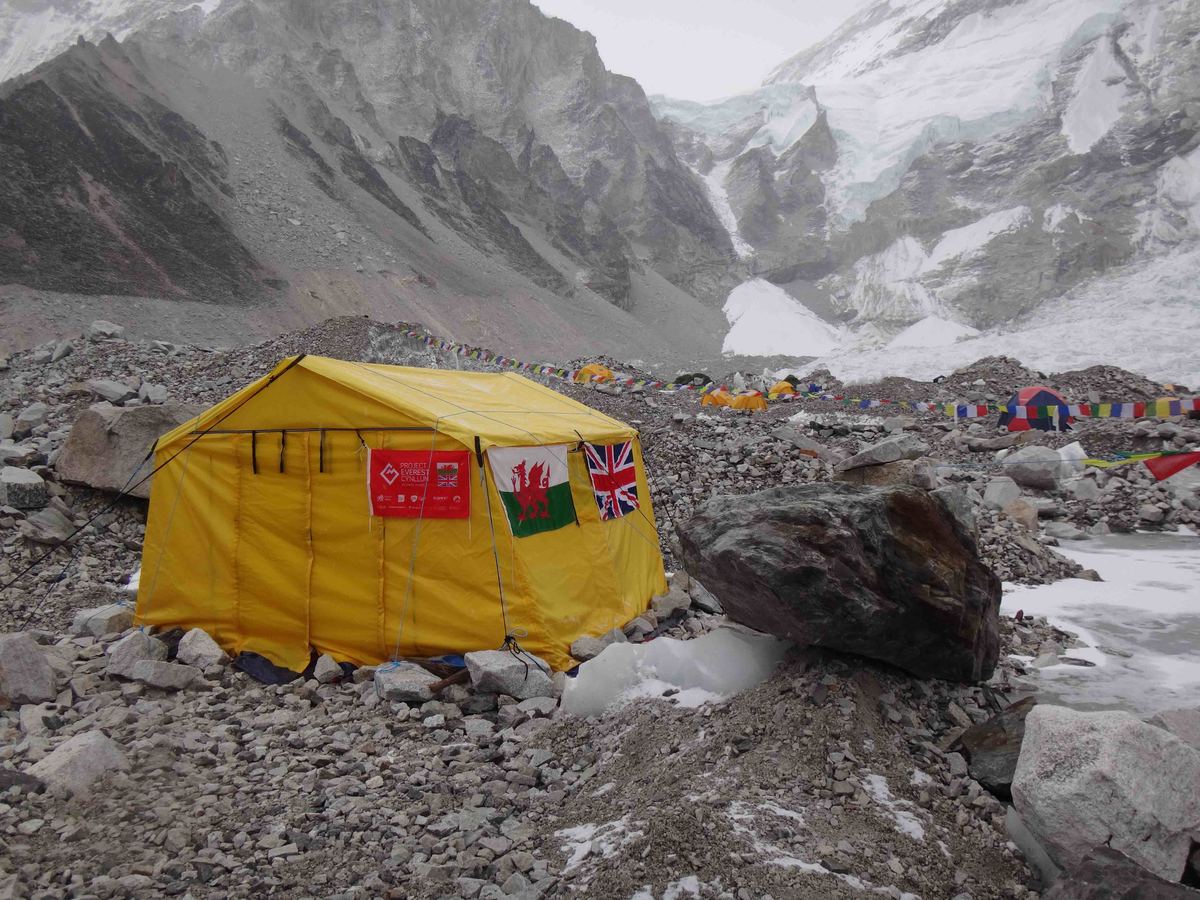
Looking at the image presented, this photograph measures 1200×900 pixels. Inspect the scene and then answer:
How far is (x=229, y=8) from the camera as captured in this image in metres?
57.3

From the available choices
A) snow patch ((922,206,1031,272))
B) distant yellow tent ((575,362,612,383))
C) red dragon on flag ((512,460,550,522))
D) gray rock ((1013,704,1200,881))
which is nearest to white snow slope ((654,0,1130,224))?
snow patch ((922,206,1031,272))

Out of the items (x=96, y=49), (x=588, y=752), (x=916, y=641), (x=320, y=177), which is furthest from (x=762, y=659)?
(x=96, y=49)

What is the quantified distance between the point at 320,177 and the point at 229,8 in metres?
22.9

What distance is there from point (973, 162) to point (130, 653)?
9086cm

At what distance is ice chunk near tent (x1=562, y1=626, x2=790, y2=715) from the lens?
415cm

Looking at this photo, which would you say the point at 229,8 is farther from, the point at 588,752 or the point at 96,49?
the point at 588,752

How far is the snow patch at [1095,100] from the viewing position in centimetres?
7388

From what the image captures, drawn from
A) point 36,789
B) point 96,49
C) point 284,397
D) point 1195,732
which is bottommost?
point 36,789

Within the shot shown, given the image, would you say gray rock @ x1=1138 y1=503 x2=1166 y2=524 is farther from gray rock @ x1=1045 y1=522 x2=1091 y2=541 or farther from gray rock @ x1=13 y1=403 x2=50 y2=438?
gray rock @ x1=13 y1=403 x2=50 y2=438

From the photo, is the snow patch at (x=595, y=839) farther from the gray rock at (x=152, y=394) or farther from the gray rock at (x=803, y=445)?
the gray rock at (x=152, y=394)

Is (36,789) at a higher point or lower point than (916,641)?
lower

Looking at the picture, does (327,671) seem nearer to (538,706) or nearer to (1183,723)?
(538,706)

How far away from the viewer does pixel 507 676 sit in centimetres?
492

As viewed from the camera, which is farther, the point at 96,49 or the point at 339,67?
the point at 339,67
